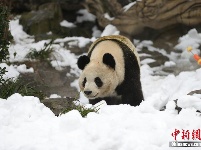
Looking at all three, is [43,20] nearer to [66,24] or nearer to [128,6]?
[66,24]

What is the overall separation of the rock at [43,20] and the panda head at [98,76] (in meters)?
5.12

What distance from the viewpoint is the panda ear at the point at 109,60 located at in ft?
17.5

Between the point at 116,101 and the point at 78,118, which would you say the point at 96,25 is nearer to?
the point at 116,101

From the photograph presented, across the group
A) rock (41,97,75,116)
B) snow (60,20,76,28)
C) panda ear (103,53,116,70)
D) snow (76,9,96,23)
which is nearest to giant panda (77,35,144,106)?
panda ear (103,53,116,70)

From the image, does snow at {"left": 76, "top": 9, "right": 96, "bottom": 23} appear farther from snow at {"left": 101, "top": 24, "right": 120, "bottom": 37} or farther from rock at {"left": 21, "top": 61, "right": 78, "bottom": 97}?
rock at {"left": 21, "top": 61, "right": 78, "bottom": 97}

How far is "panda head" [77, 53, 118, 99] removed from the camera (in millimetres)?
5276

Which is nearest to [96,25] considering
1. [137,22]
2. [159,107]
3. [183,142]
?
[137,22]

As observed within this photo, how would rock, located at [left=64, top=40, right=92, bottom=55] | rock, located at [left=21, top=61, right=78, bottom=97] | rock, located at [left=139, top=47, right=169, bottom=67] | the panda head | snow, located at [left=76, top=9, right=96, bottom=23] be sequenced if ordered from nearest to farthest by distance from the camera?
the panda head → rock, located at [left=21, top=61, right=78, bottom=97] → rock, located at [left=139, top=47, right=169, bottom=67] → rock, located at [left=64, top=40, right=92, bottom=55] → snow, located at [left=76, top=9, right=96, bottom=23]

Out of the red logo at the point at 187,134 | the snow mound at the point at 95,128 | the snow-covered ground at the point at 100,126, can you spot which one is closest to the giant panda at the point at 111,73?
the snow-covered ground at the point at 100,126

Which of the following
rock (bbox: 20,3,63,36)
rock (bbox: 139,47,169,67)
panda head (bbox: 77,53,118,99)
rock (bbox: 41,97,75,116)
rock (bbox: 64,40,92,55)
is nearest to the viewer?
rock (bbox: 41,97,75,116)

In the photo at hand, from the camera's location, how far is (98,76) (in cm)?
530

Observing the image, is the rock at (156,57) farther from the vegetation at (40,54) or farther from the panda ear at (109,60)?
the panda ear at (109,60)

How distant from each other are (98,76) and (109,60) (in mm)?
288

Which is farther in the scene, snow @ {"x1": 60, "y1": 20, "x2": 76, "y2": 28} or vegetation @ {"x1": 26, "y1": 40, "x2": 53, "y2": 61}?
snow @ {"x1": 60, "y1": 20, "x2": 76, "y2": 28}
